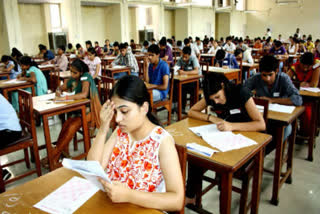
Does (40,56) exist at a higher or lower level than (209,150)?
higher

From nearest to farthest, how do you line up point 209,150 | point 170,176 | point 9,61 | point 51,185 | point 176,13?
point 170,176
point 51,185
point 209,150
point 9,61
point 176,13

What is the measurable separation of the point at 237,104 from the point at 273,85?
0.87m

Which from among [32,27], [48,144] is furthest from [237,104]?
[32,27]

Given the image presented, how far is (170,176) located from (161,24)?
12602 mm

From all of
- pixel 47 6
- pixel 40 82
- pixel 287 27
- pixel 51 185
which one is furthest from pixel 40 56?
pixel 287 27

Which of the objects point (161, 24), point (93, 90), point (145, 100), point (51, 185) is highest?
point (161, 24)

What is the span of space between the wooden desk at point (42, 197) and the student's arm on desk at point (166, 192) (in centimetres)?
4

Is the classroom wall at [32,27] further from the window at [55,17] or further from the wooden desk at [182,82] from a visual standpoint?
the wooden desk at [182,82]

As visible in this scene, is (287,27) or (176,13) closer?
(176,13)

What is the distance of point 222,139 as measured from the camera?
169 centimetres

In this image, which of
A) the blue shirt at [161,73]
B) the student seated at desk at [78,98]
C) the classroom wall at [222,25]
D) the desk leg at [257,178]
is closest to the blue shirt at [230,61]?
the blue shirt at [161,73]

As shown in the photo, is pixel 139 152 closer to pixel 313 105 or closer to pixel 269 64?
pixel 269 64

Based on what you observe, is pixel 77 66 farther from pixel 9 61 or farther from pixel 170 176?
pixel 9 61

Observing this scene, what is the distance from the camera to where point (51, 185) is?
1.22 metres
